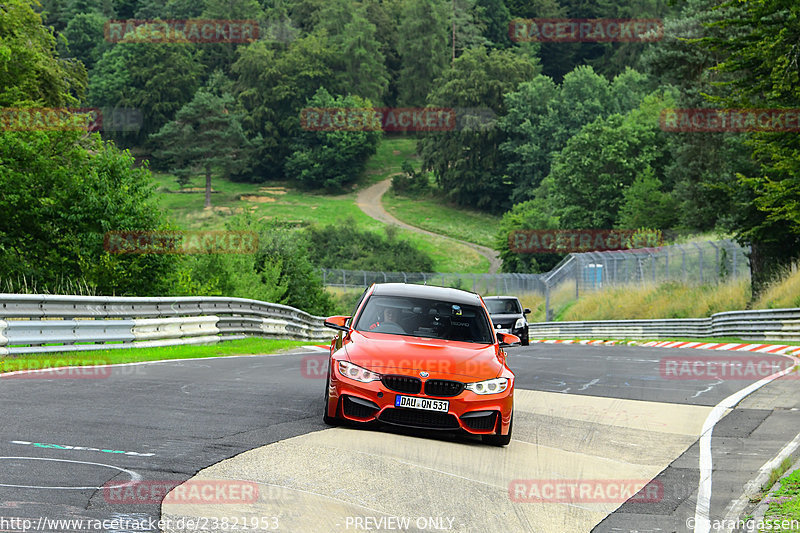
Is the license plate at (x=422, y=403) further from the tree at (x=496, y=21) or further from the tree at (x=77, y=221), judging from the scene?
the tree at (x=496, y=21)

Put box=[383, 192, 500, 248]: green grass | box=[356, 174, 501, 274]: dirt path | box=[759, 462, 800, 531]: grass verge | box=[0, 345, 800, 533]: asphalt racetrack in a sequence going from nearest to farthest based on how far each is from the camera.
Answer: box=[0, 345, 800, 533]: asphalt racetrack → box=[759, 462, 800, 531]: grass verge → box=[356, 174, 501, 274]: dirt path → box=[383, 192, 500, 248]: green grass

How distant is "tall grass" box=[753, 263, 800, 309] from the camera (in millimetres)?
32500

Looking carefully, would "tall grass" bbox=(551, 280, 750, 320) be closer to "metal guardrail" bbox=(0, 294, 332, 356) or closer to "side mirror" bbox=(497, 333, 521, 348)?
"metal guardrail" bbox=(0, 294, 332, 356)

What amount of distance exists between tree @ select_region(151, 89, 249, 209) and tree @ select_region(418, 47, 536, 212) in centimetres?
2505

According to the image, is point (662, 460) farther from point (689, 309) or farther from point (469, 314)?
point (689, 309)

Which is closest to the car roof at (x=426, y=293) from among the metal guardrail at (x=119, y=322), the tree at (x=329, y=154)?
the metal guardrail at (x=119, y=322)

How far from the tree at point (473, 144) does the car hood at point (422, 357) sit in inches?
4615

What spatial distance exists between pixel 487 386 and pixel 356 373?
1.25m

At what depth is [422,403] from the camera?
9.55 meters

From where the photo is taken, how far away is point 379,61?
6467 inches

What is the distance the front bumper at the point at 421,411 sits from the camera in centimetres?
955

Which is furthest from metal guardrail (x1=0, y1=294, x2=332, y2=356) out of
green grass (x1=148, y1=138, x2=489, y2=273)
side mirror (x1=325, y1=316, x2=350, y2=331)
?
green grass (x1=148, y1=138, x2=489, y2=273)

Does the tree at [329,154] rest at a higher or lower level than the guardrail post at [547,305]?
lower

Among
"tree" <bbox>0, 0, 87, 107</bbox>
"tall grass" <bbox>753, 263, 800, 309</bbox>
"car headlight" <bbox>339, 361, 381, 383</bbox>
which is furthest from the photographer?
"tree" <bbox>0, 0, 87, 107</bbox>
